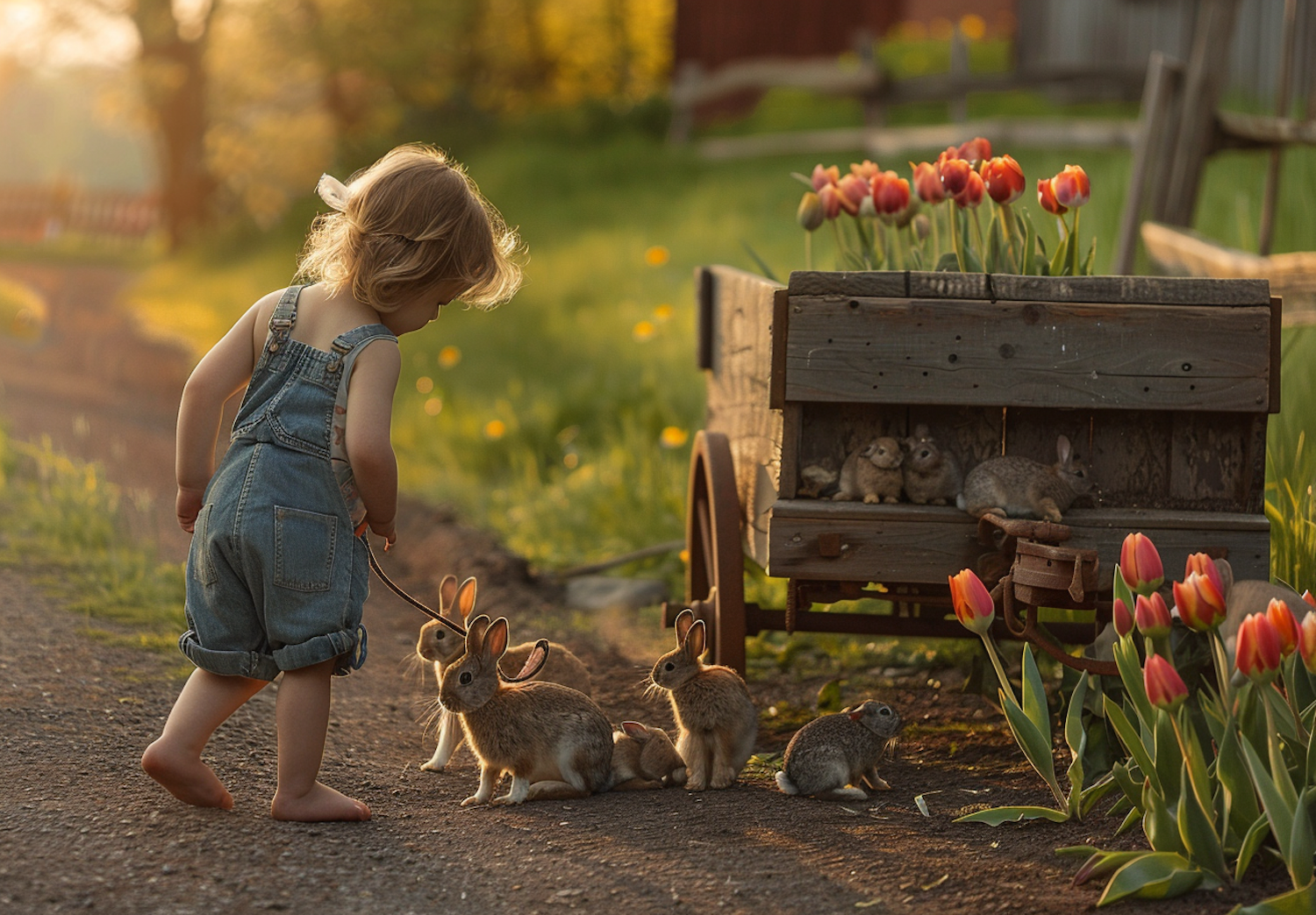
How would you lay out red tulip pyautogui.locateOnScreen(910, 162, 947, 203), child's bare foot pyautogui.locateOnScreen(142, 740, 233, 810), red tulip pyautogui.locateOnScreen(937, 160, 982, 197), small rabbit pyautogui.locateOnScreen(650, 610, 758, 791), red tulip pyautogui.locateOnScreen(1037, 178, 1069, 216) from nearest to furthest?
child's bare foot pyautogui.locateOnScreen(142, 740, 233, 810)
small rabbit pyautogui.locateOnScreen(650, 610, 758, 791)
red tulip pyautogui.locateOnScreen(937, 160, 982, 197)
red tulip pyautogui.locateOnScreen(1037, 178, 1069, 216)
red tulip pyautogui.locateOnScreen(910, 162, 947, 203)

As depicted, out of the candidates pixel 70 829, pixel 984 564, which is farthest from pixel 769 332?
pixel 70 829

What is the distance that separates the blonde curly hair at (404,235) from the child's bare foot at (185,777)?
1.10 m

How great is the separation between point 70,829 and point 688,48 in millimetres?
20697

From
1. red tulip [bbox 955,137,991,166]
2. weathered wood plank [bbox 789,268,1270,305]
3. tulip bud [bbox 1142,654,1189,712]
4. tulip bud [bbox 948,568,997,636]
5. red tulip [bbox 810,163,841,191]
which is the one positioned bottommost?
tulip bud [bbox 1142,654,1189,712]

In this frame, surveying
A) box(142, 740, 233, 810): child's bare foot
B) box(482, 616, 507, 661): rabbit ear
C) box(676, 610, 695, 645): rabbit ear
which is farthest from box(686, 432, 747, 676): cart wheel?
box(142, 740, 233, 810): child's bare foot

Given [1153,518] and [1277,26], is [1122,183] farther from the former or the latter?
[1153,518]

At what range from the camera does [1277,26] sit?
37.4ft

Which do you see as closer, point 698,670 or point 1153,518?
point 1153,518

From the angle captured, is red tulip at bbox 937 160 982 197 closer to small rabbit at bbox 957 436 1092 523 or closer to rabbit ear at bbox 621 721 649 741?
small rabbit at bbox 957 436 1092 523

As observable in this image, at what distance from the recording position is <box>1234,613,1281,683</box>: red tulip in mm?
2307

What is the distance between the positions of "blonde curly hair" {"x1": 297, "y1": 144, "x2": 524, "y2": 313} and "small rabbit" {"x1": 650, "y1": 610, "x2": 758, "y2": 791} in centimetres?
110

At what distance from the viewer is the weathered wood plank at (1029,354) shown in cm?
319

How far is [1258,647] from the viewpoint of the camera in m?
2.31

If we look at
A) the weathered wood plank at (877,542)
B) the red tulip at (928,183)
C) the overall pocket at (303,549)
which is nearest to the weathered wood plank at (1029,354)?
the weathered wood plank at (877,542)
